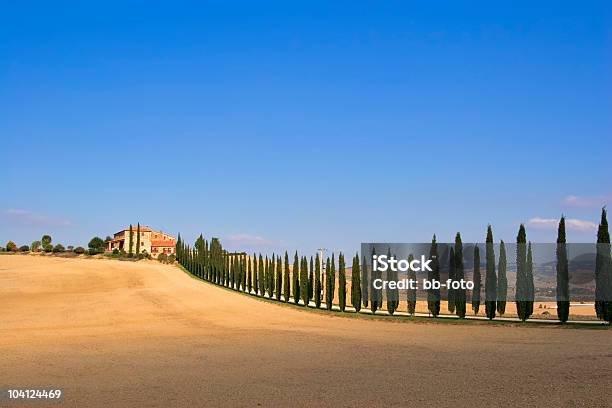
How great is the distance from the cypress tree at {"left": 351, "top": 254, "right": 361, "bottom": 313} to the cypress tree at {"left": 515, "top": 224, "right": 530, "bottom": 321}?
41.1 ft

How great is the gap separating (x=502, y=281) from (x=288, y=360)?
26.9 m

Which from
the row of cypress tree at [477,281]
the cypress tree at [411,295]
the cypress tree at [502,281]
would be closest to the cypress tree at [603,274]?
the row of cypress tree at [477,281]

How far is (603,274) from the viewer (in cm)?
3953

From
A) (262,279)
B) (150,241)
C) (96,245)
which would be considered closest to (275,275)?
(262,279)

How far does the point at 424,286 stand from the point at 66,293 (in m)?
33.5

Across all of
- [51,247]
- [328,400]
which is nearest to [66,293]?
[328,400]

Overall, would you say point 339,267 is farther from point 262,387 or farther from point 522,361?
point 262,387

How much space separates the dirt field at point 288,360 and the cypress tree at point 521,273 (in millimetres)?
4812

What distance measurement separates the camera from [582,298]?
41.5 meters

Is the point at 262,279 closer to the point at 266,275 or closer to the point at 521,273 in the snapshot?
the point at 266,275

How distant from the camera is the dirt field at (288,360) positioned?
14859mm

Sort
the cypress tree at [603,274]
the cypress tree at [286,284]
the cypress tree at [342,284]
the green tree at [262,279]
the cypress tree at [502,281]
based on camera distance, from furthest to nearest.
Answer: the green tree at [262,279] < the cypress tree at [286,284] < the cypress tree at [342,284] < the cypress tree at [502,281] < the cypress tree at [603,274]

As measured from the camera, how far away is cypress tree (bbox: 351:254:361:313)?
160 feet

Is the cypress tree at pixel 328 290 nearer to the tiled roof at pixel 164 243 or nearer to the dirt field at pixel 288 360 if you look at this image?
the dirt field at pixel 288 360
